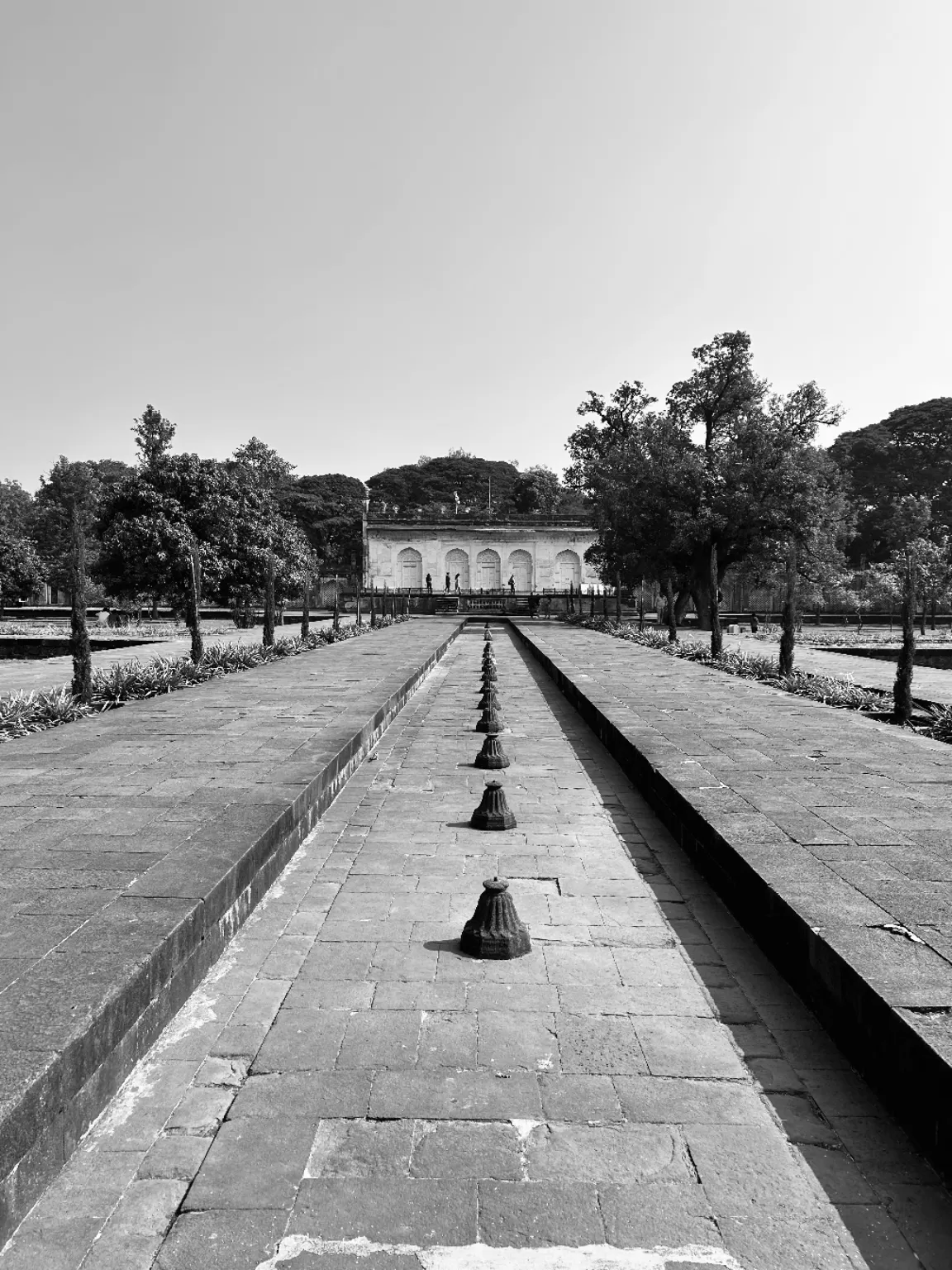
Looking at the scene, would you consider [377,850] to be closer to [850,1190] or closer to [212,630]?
[850,1190]

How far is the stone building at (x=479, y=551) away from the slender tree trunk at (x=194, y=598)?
43.5 meters

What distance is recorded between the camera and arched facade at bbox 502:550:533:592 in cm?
5984

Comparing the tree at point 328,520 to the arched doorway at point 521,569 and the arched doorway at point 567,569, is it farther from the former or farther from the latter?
the arched doorway at point 567,569

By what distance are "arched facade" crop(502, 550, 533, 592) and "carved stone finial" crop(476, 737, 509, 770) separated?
52769 millimetres

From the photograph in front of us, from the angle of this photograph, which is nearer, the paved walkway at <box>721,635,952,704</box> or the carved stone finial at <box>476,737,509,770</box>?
the carved stone finial at <box>476,737,509,770</box>

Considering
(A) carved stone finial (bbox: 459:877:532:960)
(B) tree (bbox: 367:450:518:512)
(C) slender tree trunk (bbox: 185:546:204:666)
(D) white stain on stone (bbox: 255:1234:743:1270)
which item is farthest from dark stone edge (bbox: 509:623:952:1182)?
(B) tree (bbox: 367:450:518:512)

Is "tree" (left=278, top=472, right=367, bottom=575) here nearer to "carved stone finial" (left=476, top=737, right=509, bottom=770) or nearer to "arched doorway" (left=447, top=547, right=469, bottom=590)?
"arched doorway" (left=447, top=547, right=469, bottom=590)

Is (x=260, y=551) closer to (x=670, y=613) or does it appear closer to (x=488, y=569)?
(x=670, y=613)

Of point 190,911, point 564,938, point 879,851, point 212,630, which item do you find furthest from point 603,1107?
point 212,630

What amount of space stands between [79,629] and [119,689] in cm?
81

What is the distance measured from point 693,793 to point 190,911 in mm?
2934

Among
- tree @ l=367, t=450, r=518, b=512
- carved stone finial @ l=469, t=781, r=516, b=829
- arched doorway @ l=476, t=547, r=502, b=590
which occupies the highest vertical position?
tree @ l=367, t=450, r=518, b=512

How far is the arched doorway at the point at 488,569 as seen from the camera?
59647 millimetres

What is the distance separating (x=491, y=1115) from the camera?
2.42m
